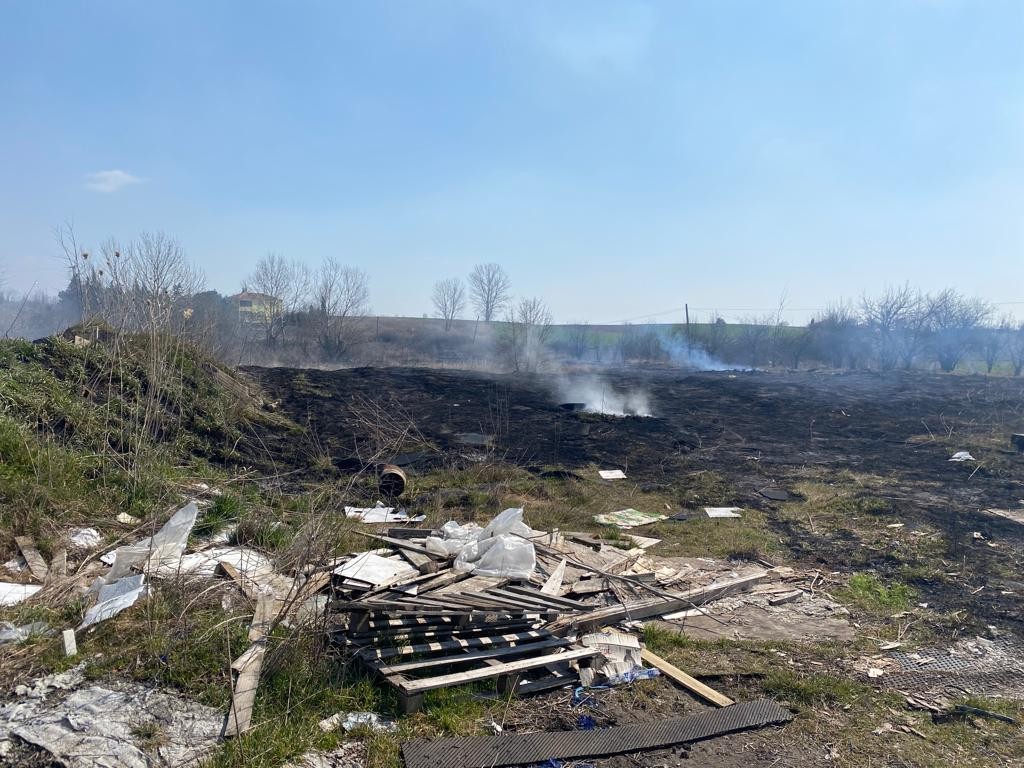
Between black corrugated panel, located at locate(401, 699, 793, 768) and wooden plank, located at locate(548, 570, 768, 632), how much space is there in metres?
1.01

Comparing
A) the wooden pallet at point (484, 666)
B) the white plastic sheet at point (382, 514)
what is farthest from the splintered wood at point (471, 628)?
the white plastic sheet at point (382, 514)

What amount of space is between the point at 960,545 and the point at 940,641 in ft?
11.1

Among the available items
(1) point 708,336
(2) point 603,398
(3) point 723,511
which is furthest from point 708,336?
(3) point 723,511

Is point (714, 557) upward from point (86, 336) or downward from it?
downward

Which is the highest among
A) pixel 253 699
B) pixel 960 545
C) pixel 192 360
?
pixel 192 360

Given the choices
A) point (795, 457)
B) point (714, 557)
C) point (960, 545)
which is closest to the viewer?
point (714, 557)

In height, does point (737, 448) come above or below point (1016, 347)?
below

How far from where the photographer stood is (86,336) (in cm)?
1243

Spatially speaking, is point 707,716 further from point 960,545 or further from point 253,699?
point 960,545

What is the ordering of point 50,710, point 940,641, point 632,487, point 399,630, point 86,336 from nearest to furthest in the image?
1. point 50,710
2. point 399,630
3. point 940,641
4. point 632,487
5. point 86,336

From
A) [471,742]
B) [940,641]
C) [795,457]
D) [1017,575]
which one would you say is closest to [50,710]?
[471,742]

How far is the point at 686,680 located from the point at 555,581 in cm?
135

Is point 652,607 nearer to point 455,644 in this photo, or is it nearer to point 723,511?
point 455,644

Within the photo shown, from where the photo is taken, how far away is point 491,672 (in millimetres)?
3885
